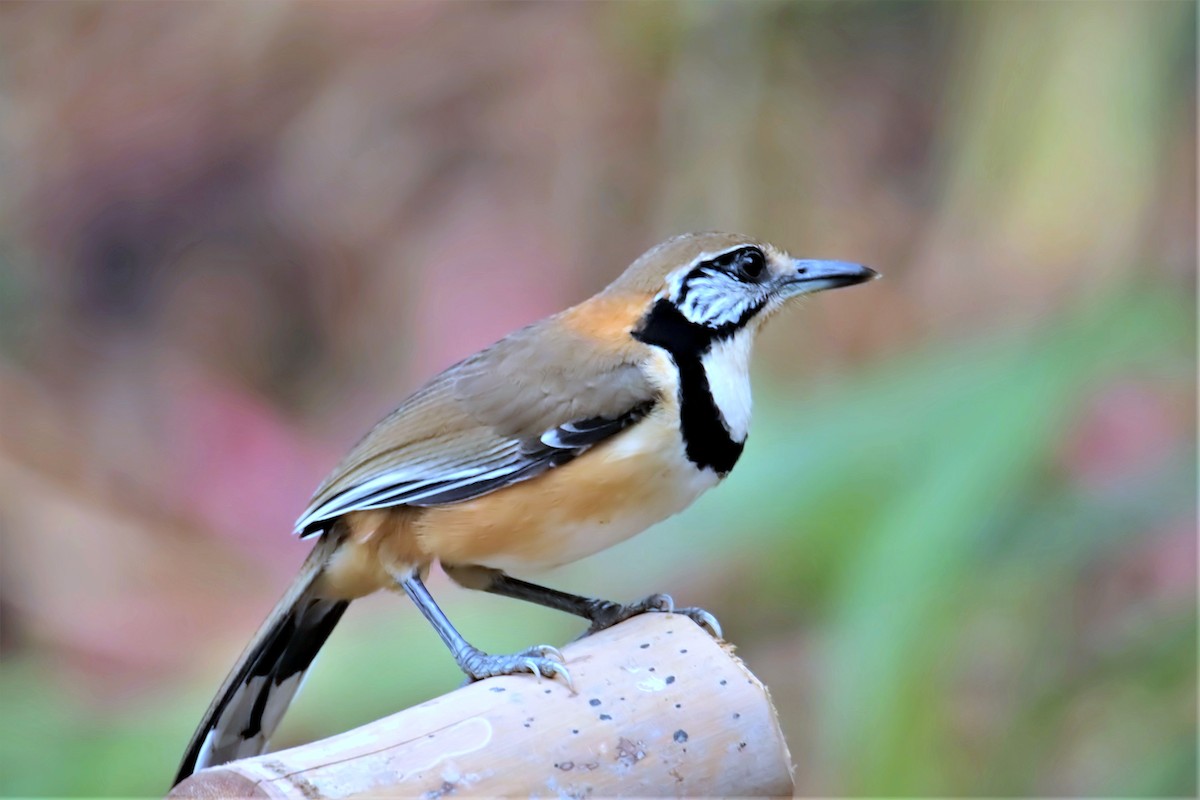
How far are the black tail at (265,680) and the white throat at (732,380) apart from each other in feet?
2.63

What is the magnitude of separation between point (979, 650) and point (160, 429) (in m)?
3.29

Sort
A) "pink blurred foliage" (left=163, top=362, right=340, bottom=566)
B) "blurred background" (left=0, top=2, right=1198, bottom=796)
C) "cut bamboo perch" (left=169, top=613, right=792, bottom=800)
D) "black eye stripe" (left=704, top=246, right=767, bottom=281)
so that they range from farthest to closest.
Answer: "pink blurred foliage" (left=163, top=362, right=340, bottom=566) → "blurred background" (left=0, top=2, right=1198, bottom=796) → "black eye stripe" (left=704, top=246, right=767, bottom=281) → "cut bamboo perch" (left=169, top=613, right=792, bottom=800)

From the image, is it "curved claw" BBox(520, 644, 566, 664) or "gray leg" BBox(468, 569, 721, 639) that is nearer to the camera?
"curved claw" BBox(520, 644, 566, 664)

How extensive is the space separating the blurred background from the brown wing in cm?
114

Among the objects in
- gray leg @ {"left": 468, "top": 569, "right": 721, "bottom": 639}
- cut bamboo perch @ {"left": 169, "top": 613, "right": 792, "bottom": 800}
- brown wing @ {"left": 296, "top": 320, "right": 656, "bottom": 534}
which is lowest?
gray leg @ {"left": 468, "top": 569, "right": 721, "bottom": 639}

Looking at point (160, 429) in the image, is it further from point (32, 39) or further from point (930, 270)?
point (930, 270)

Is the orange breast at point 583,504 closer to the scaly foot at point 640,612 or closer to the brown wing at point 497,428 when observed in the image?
the brown wing at point 497,428

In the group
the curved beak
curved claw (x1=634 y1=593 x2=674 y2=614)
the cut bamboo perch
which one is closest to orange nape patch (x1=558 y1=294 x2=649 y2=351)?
the curved beak

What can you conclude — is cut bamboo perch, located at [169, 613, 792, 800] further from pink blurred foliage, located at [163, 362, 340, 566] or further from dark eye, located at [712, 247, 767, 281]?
pink blurred foliage, located at [163, 362, 340, 566]

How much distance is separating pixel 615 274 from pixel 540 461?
280cm

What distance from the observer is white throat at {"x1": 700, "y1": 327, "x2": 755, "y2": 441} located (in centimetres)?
242

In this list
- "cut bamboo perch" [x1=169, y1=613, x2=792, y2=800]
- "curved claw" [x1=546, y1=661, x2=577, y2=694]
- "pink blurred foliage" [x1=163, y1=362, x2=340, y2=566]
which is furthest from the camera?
"pink blurred foliage" [x1=163, y1=362, x2=340, y2=566]

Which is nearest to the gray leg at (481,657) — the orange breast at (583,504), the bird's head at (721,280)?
the orange breast at (583,504)

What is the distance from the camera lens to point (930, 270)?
15.3ft
